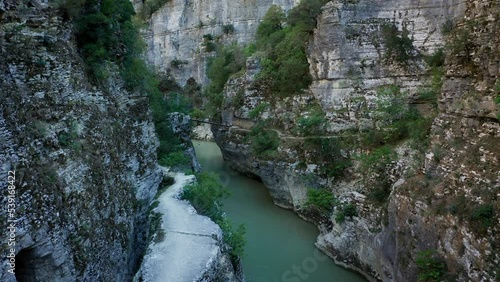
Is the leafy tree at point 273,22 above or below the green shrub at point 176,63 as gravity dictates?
above

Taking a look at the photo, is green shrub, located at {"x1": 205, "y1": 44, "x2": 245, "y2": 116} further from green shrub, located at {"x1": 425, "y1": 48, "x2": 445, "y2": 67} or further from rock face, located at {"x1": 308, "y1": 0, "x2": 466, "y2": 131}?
green shrub, located at {"x1": 425, "y1": 48, "x2": 445, "y2": 67}

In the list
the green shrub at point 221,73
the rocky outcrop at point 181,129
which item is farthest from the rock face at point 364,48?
the green shrub at point 221,73

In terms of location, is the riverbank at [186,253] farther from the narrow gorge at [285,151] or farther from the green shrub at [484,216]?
the green shrub at [484,216]

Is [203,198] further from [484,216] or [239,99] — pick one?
[239,99]

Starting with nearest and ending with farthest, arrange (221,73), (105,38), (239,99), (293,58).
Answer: (105,38), (293,58), (239,99), (221,73)

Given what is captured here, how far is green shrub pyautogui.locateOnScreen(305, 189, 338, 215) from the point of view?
14992 millimetres

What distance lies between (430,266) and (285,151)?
35.3 feet

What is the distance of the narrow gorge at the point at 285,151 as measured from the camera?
6.34 metres

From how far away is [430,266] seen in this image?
334 inches

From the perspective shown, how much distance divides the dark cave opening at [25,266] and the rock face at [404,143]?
320 inches

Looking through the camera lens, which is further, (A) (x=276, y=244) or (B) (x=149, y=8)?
(B) (x=149, y=8)

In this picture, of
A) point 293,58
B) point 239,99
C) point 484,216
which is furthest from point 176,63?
point 484,216

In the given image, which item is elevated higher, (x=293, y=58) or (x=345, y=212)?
(x=293, y=58)

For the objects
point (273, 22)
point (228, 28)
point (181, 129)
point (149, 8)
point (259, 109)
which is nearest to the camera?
point (181, 129)
